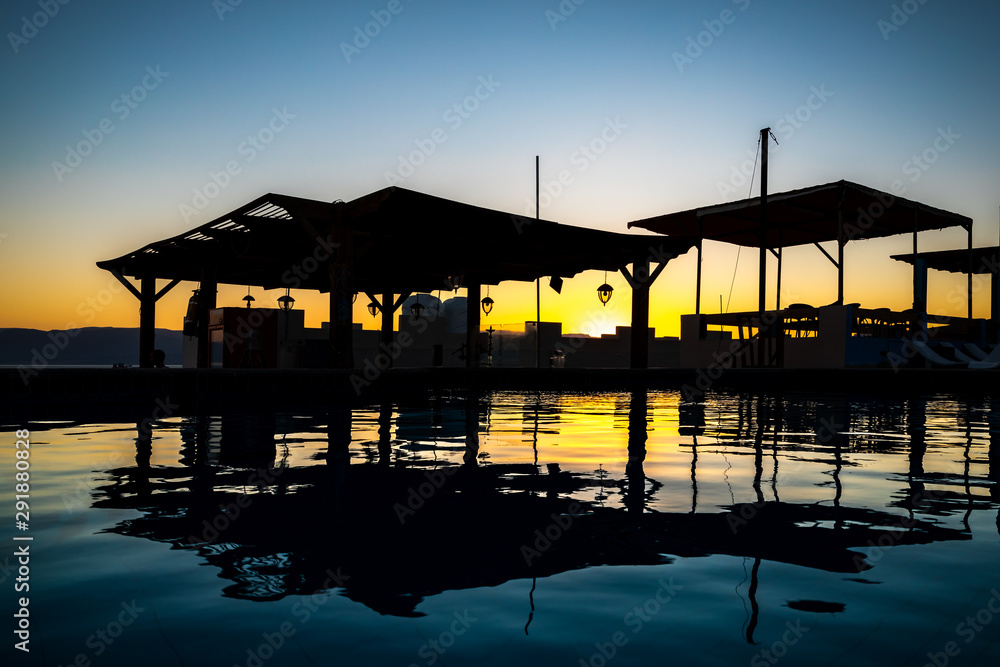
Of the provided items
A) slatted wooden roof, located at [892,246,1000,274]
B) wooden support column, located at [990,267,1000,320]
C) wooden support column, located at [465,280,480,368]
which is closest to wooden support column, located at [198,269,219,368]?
wooden support column, located at [465,280,480,368]

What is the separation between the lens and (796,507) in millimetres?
4172

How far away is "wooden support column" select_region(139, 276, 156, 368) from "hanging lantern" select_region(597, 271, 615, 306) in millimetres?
12218

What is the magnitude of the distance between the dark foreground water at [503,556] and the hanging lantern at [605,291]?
46.2 ft

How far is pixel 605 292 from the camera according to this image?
20.7 meters

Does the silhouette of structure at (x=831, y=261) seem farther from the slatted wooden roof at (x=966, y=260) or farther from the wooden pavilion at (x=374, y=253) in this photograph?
the wooden pavilion at (x=374, y=253)

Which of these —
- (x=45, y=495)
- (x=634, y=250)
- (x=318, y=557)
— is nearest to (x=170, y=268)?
(x=634, y=250)

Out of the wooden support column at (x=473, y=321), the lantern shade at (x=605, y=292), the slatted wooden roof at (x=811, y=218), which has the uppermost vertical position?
the slatted wooden roof at (x=811, y=218)

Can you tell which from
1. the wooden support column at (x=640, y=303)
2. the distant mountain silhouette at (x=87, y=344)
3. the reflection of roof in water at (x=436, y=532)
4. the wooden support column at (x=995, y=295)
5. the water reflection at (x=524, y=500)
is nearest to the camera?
the reflection of roof in water at (x=436, y=532)

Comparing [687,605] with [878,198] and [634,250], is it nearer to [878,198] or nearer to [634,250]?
[634,250]

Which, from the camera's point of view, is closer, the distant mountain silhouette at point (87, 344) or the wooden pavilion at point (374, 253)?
the wooden pavilion at point (374, 253)

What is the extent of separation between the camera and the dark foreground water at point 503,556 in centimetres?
225

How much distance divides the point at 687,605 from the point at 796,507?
189 cm

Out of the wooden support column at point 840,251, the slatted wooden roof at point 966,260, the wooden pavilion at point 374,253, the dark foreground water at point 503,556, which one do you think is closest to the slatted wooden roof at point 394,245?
the wooden pavilion at point 374,253

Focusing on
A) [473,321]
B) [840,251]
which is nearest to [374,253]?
[473,321]
